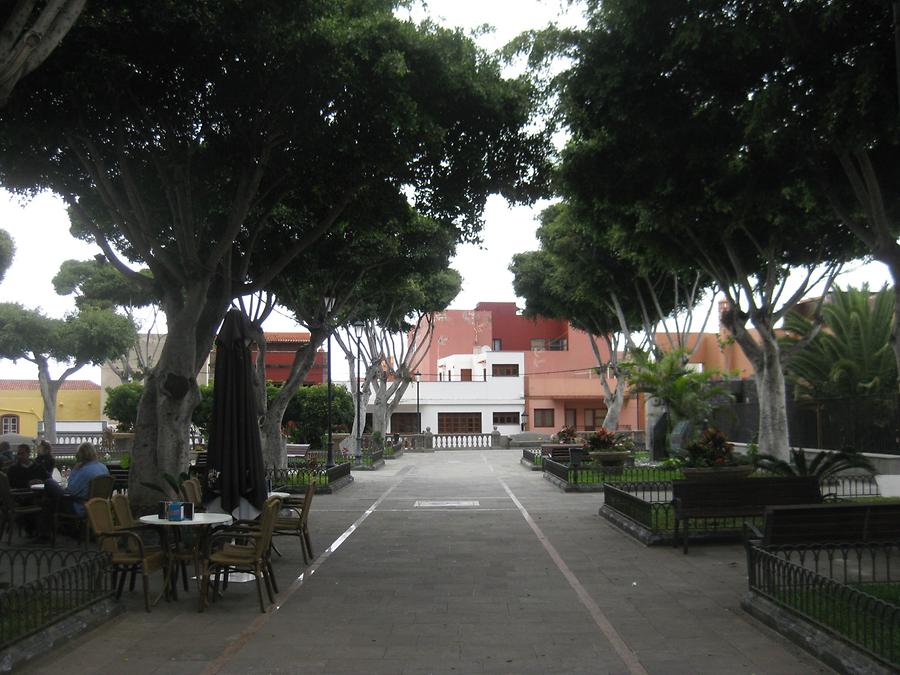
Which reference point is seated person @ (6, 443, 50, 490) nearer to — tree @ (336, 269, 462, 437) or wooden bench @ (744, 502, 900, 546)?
wooden bench @ (744, 502, 900, 546)

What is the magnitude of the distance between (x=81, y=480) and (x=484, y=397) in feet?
142

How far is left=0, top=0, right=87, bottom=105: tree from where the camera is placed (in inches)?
231

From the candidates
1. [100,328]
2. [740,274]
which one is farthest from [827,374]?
[100,328]

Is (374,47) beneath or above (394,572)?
above

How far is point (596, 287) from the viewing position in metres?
27.5

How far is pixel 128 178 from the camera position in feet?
36.9

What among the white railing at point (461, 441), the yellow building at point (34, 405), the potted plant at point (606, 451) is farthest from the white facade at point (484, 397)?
the potted plant at point (606, 451)

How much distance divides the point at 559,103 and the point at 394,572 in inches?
287

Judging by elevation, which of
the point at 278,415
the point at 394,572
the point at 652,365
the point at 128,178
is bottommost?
the point at 394,572

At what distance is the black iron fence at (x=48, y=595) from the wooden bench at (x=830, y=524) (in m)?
6.05

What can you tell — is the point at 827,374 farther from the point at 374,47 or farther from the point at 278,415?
the point at 374,47

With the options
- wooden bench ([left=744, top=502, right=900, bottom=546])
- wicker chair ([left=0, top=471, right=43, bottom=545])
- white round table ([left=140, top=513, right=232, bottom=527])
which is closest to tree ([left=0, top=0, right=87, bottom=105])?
white round table ([left=140, top=513, right=232, bottom=527])

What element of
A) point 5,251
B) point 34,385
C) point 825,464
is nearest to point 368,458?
point 5,251

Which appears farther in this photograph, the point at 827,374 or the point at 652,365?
the point at 827,374
